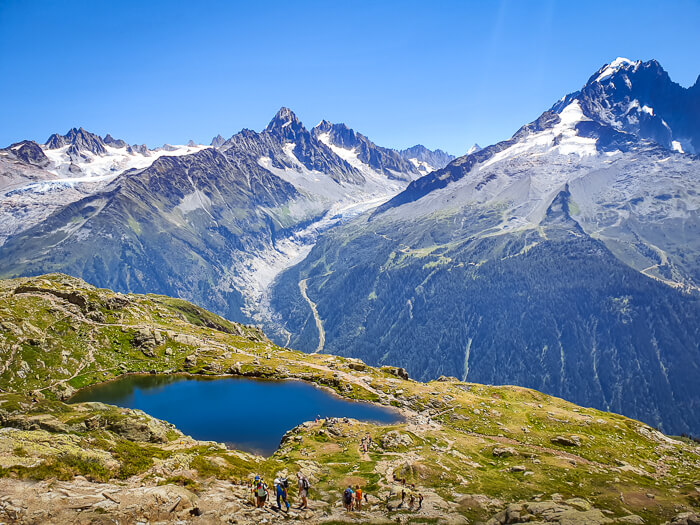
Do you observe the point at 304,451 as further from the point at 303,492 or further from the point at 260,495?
the point at 260,495

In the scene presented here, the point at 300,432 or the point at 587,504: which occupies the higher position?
the point at 300,432

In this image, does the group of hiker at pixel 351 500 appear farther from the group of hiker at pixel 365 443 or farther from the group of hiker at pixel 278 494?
the group of hiker at pixel 365 443

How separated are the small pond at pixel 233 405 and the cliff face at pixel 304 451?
5.46m

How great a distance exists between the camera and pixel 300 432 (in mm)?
81375

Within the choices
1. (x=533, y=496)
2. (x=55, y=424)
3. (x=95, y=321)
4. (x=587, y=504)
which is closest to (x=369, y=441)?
(x=533, y=496)

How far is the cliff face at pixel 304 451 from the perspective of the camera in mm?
37000

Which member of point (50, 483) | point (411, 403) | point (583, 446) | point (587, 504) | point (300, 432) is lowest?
point (587, 504)

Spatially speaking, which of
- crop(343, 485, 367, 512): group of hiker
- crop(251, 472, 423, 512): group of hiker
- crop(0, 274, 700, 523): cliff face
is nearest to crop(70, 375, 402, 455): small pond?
crop(0, 274, 700, 523): cliff face

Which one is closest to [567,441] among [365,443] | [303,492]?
[365,443]

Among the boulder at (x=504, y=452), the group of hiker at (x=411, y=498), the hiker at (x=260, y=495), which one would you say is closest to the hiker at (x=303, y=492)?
the hiker at (x=260, y=495)

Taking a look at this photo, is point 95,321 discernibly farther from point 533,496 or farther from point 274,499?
point 533,496

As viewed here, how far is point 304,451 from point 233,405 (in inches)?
1523

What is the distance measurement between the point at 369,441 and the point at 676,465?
54.6m

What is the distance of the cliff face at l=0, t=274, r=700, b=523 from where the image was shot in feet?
121
